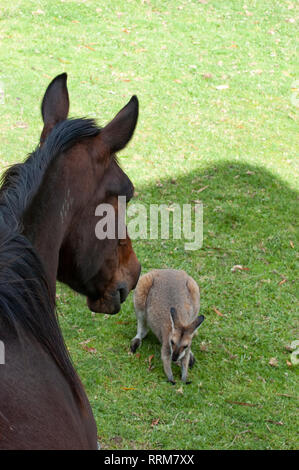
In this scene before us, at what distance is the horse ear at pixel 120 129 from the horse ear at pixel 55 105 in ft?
1.11

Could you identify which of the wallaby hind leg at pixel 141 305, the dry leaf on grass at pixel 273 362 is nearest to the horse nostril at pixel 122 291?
the wallaby hind leg at pixel 141 305

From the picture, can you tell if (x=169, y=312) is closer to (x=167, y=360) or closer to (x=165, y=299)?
(x=165, y=299)

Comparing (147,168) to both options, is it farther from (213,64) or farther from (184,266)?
(213,64)

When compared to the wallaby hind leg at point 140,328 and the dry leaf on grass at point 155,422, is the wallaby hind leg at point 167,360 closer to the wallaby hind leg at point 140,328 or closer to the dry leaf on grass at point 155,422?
the wallaby hind leg at point 140,328

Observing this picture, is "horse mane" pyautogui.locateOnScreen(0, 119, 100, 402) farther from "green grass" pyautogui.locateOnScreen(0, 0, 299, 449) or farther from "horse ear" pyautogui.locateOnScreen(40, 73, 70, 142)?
"green grass" pyautogui.locateOnScreen(0, 0, 299, 449)

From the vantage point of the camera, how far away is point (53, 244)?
247cm

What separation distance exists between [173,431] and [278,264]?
2819mm

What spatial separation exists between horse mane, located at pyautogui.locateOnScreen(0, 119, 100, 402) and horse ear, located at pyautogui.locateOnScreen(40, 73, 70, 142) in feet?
1.49

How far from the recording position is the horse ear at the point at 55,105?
294 cm

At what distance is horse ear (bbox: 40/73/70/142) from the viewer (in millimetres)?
2939

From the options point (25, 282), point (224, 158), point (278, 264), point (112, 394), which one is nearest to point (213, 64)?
point (224, 158)

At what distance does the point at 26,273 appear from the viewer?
2.16 m

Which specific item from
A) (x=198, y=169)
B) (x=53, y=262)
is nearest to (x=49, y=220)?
(x=53, y=262)

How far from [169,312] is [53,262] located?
293cm
